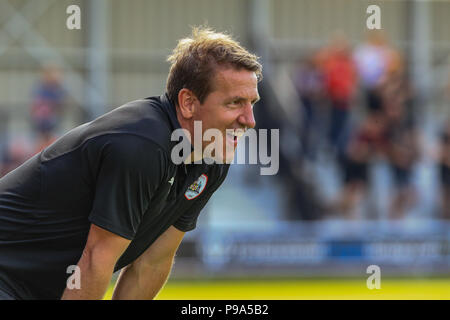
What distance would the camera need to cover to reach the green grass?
10695 mm

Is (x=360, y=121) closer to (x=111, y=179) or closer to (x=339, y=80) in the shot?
(x=339, y=80)

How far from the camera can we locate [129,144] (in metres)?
3.72

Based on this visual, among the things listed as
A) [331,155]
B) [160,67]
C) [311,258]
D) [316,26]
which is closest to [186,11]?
[160,67]

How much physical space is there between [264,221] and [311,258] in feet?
4.35

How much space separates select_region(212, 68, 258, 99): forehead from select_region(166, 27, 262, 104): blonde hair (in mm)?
20

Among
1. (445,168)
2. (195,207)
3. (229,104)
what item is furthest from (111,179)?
(445,168)

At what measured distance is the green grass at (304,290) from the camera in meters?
10.7

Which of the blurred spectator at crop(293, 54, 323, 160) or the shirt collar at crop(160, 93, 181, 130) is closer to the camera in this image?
the shirt collar at crop(160, 93, 181, 130)

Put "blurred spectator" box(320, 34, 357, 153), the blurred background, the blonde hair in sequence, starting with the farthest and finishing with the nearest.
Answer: "blurred spectator" box(320, 34, 357, 153)
the blurred background
the blonde hair

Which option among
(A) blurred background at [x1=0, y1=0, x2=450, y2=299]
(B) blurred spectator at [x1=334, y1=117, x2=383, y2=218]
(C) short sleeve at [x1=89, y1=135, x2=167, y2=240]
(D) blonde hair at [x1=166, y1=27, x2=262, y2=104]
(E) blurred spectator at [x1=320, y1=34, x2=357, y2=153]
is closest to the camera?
(C) short sleeve at [x1=89, y1=135, x2=167, y2=240]

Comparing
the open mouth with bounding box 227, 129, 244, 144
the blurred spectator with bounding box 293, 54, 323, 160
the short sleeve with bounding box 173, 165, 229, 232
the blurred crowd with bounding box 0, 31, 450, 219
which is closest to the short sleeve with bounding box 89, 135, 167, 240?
the open mouth with bounding box 227, 129, 244, 144

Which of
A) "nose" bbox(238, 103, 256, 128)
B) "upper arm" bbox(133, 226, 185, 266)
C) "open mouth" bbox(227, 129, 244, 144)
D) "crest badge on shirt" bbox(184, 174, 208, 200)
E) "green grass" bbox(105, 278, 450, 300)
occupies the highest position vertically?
"nose" bbox(238, 103, 256, 128)

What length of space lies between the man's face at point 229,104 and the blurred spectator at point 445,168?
1006 centimetres

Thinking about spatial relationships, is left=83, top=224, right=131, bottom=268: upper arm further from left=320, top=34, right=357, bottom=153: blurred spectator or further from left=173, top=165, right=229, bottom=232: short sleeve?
left=320, top=34, right=357, bottom=153: blurred spectator
